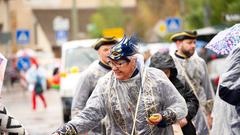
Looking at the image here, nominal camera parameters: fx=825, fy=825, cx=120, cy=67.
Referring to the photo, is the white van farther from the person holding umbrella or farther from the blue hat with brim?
the blue hat with brim

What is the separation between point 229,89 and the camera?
5742 millimetres

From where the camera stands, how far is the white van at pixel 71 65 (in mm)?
16391

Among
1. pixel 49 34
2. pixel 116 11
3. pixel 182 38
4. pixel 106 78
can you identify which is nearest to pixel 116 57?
pixel 106 78

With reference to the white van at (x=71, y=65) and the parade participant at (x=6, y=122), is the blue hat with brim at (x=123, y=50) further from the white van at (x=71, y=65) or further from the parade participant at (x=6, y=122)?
the white van at (x=71, y=65)

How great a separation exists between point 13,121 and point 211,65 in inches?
581

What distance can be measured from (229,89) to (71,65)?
1149cm

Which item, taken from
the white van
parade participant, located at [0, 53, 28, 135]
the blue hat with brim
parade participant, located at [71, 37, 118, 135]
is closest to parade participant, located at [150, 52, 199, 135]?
parade participant, located at [71, 37, 118, 135]

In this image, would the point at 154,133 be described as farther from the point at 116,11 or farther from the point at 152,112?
the point at 116,11

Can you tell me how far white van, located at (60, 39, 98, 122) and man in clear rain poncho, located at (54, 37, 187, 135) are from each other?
987 centimetres

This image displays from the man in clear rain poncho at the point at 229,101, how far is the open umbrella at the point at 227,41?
0.48 meters

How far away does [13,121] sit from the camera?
5699 mm

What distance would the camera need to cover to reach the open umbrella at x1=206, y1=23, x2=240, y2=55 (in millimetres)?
6463

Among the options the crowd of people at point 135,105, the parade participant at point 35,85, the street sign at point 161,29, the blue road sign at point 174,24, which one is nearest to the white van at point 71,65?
the parade participant at point 35,85

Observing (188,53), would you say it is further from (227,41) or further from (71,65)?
(71,65)
